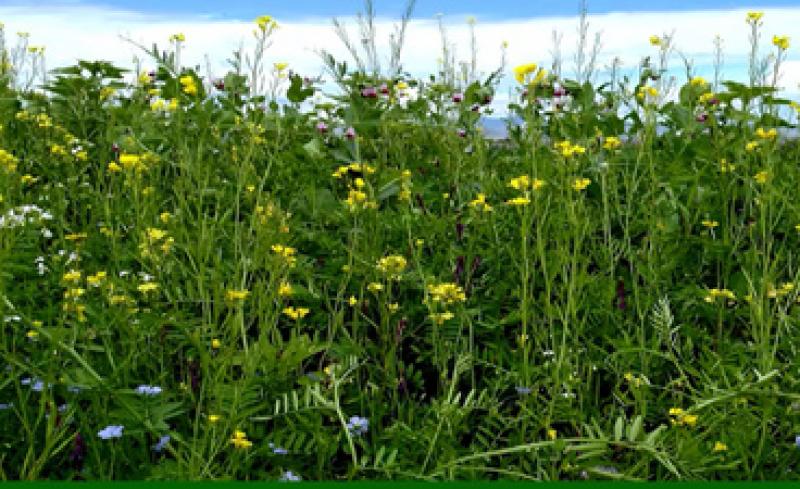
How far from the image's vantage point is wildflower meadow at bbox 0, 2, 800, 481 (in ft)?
6.53

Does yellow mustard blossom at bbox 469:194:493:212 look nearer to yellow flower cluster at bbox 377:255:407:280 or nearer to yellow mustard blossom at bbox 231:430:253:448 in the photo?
yellow flower cluster at bbox 377:255:407:280

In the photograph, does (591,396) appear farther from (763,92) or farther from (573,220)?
(763,92)

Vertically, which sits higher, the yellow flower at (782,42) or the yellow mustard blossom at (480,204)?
the yellow flower at (782,42)

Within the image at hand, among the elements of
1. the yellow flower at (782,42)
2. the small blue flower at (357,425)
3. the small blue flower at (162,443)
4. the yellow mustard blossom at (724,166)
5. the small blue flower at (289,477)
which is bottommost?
the small blue flower at (289,477)

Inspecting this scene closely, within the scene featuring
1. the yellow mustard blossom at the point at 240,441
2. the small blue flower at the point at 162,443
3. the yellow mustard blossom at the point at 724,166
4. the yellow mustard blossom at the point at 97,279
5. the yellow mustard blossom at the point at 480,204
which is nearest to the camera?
the yellow mustard blossom at the point at 240,441

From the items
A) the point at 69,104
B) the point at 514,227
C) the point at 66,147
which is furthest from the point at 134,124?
the point at 514,227

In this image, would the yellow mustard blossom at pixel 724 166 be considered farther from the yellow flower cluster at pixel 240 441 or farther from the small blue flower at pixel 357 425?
the yellow flower cluster at pixel 240 441

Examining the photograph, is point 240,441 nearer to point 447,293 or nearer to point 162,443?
point 162,443

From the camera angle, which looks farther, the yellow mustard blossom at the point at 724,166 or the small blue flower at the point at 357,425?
the yellow mustard blossom at the point at 724,166

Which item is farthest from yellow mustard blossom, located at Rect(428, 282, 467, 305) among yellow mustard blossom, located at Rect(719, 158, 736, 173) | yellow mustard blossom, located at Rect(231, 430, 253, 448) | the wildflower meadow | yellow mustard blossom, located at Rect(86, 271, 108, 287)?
yellow mustard blossom, located at Rect(719, 158, 736, 173)

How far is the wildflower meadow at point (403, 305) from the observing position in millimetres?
1990

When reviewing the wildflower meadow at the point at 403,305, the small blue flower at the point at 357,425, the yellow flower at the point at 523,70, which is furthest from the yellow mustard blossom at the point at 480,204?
the small blue flower at the point at 357,425

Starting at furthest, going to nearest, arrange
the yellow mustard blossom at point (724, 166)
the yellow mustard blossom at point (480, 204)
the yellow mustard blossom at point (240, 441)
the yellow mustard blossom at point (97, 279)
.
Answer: the yellow mustard blossom at point (724, 166), the yellow mustard blossom at point (480, 204), the yellow mustard blossom at point (97, 279), the yellow mustard blossom at point (240, 441)

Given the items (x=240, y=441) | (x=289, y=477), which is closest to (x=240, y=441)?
(x=240, y=441)
